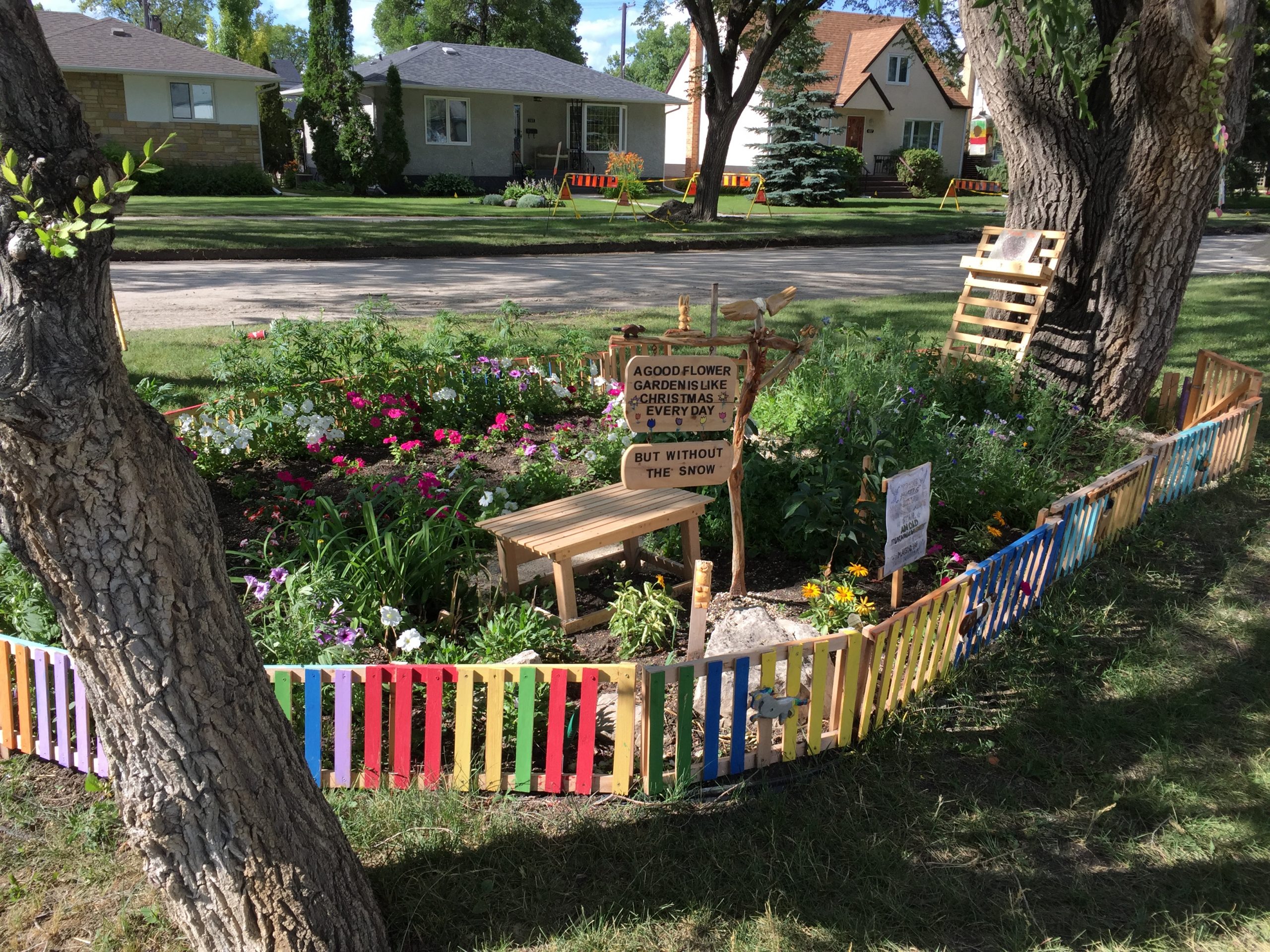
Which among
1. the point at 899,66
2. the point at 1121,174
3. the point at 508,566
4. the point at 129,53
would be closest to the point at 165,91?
the point at 129,53

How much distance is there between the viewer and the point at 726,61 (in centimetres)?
2048

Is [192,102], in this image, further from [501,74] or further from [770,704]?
[770,704]

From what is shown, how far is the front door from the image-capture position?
36.2 metres

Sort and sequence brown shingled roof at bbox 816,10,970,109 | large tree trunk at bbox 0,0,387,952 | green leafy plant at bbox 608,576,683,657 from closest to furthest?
large tree trunk at bbox 0,0,387,952 < green leafy plant at bbox 608,576,683,657 < brown shingled roof at bbox 816,10,970,109

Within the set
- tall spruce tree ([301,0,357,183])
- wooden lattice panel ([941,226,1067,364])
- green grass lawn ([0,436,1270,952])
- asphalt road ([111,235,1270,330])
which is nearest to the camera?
green grass lawn ([0,436,1270,952])

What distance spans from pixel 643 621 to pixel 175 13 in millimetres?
72052

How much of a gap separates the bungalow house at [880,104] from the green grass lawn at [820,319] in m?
24.6

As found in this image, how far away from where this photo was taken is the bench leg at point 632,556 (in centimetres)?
443

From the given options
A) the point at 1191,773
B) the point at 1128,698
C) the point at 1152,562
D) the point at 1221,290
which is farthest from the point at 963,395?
the point at 1221,290

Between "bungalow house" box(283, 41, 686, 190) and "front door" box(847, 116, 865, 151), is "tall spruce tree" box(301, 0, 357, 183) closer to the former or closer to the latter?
"bungalow house" box(283, 41, 686, 190)

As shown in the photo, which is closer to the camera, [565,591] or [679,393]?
[679,393]

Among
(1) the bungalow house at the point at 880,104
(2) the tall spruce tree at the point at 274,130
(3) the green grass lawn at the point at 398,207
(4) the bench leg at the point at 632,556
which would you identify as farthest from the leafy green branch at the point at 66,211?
(1) the bungalow house at the point at 880,104

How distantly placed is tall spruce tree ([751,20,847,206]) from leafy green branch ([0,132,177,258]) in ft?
92.2

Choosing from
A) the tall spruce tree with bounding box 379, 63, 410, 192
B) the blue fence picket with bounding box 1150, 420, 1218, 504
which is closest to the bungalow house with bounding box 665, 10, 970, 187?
the tall spruce tree with bounding box 379, 63, 410, 192
